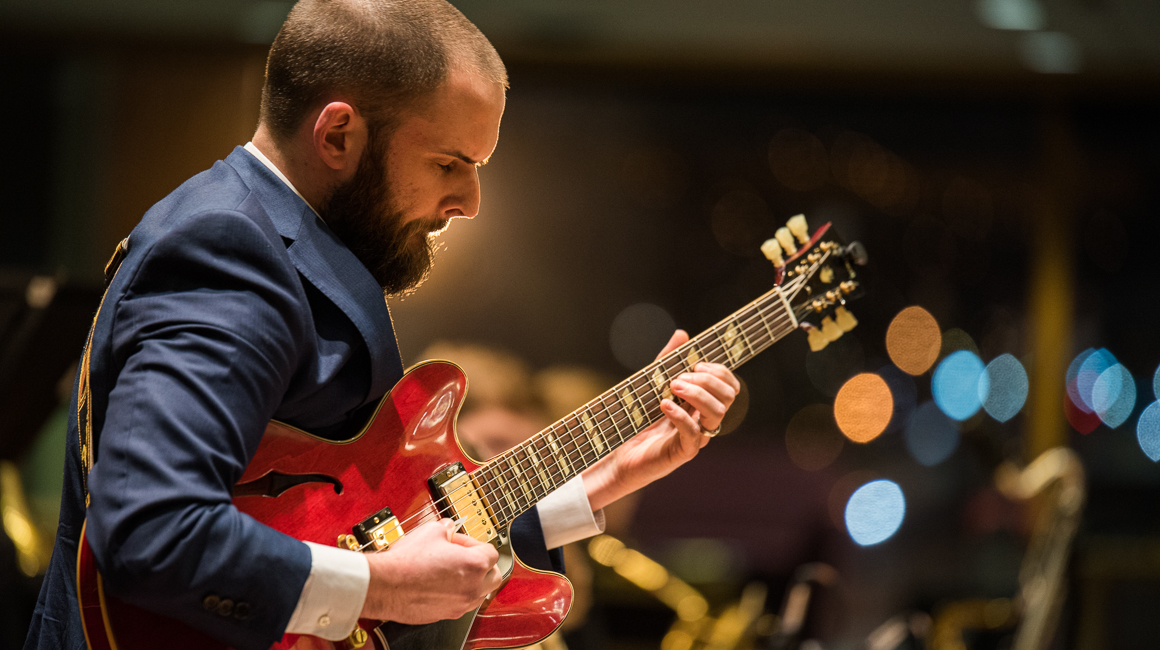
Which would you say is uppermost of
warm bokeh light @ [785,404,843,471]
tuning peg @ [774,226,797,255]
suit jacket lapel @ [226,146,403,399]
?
tuning peg @ [774,226,797,255]

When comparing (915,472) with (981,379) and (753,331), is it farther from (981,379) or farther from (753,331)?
(753,331)

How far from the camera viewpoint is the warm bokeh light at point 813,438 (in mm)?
5938

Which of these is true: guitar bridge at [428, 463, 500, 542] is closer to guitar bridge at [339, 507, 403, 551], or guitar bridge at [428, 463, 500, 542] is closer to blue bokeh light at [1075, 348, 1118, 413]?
guitar bridge at [339, 507, 403, 551]

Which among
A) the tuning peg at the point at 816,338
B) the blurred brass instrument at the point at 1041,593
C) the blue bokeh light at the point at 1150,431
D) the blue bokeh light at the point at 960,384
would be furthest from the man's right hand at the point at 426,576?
the blue bokeh light at the point at 1150,431

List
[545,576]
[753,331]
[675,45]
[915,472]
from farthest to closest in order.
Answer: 1. [915,472]
2. [675,45]
3. [753,331]
4. [545,576]

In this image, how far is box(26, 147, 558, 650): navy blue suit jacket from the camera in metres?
0.95

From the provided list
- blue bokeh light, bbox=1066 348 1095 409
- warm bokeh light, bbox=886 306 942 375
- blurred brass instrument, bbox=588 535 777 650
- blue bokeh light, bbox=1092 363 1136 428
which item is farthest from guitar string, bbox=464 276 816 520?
blue bokeh light, bbox=1092 363 1136 428

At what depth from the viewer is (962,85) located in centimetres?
Result: 515

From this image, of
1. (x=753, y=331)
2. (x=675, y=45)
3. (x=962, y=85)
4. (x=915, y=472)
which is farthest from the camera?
(x=915, y=472)

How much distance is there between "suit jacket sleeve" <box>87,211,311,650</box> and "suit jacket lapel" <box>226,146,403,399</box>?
0.10m

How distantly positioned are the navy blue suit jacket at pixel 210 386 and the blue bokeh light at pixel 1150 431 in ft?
18.9

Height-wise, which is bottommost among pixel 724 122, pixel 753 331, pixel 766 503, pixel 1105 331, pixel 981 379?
pixel 766 503

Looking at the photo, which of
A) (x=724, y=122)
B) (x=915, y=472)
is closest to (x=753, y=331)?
(x=724, y=122)

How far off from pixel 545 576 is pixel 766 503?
4631 mm
